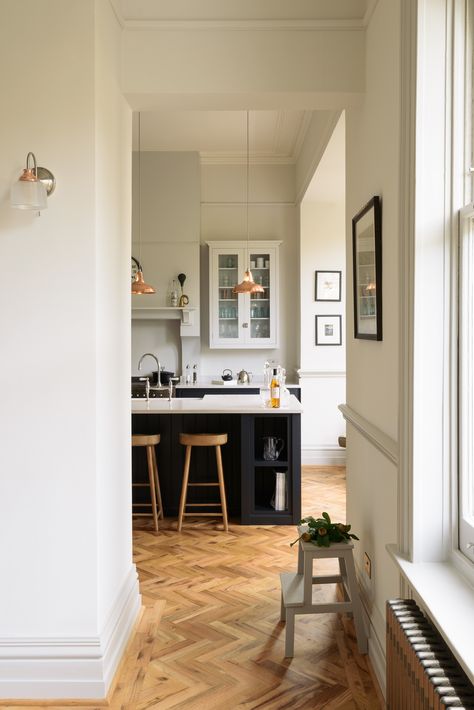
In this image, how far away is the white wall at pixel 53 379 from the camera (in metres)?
2.42

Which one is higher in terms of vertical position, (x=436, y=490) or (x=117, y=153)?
(x=117, y=153)

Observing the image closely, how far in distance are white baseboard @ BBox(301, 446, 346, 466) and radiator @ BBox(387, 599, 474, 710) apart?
5087 mm

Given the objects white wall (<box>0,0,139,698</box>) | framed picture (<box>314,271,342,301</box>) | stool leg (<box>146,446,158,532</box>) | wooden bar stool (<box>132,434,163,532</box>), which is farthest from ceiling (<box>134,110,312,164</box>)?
white wall (<box>0,0,139,698</box>)

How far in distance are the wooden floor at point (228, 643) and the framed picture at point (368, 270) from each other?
1443 mm

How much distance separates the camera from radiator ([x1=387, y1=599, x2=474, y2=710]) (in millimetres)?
1415

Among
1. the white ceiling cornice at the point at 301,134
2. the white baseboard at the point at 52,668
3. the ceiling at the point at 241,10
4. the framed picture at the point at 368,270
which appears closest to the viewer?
the white baseboard at the point at 52,668

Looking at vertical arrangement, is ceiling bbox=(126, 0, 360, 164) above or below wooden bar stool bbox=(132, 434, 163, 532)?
above

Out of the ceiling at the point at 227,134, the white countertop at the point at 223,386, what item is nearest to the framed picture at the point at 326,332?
the white countertop at the point at 223,386

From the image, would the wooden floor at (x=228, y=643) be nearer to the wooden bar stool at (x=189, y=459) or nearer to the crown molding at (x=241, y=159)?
the wooden bar stool at (x=189, y=459)

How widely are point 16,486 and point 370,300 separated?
170 centimetres

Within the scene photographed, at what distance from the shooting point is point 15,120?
2428mm

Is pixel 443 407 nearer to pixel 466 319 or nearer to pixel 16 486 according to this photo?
pixel 466 319

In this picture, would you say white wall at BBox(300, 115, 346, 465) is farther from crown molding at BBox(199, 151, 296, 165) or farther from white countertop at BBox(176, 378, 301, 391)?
crown molding at BBox(199, 151, 296, 165)

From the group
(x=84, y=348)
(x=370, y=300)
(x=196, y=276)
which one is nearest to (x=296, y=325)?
(x=196, y=276)
